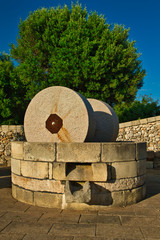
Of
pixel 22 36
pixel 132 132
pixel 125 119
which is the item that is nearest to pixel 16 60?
pixel 22 36

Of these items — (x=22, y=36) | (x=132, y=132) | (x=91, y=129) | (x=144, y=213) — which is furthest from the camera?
(x=22, y=36)

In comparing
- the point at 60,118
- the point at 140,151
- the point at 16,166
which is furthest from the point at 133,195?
the point at 16,166

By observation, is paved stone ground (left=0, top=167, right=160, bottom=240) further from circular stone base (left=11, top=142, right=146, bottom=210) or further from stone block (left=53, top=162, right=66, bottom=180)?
stone block (left=53, top=162, right=66, bottom=180)

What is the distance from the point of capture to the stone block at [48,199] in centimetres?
360

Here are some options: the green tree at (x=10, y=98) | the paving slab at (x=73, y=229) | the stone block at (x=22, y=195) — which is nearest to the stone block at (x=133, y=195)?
the paving slab at (x=73, y=229)

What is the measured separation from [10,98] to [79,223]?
44.4 feet

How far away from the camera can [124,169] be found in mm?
3742

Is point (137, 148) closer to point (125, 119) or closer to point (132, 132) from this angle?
point (132, 132)

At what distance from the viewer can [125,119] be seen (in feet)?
51.9

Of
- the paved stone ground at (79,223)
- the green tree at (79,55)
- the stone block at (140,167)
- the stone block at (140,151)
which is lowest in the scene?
the paved stone ground at (79,223)

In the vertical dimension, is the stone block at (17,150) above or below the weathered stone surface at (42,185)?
above

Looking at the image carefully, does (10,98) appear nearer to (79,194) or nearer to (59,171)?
(59,171)

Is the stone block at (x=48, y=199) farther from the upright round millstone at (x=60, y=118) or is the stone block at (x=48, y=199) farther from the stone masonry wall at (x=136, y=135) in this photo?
the stone masonry wall at (x=136, y=135)

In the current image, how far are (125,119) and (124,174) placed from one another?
12.4 meters
